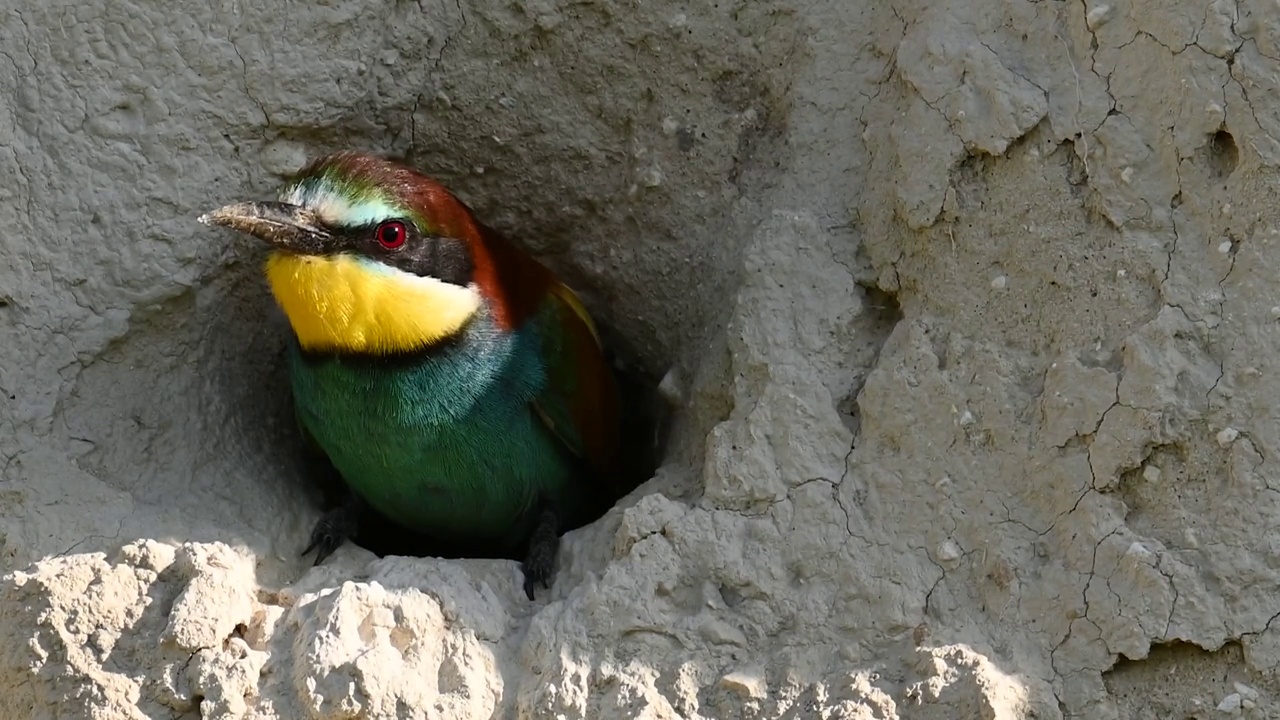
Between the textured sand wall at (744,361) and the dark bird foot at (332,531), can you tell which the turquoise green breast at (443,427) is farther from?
the textured sand wall at (744,361)

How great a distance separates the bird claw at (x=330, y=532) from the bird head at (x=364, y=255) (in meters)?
0.32

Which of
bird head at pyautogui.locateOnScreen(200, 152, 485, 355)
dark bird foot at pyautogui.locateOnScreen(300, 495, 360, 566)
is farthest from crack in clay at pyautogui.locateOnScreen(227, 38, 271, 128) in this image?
dark bird foot at pyautogui.locateOnScreen(300, 495, 360, 566)

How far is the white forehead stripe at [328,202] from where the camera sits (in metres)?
2.31

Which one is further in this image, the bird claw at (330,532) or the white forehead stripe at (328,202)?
the bird claw at (330,532)

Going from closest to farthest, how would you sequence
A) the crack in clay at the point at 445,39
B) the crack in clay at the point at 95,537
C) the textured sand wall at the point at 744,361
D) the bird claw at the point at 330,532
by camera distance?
the textured sand wall at the point at 744,361, the crack in clay at the point at 95,537, the bird claw at the point at 330,532, the crack in clay at the point at 445,39

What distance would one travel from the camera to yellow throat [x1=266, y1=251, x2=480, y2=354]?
2330 mm

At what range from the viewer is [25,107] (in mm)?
2381

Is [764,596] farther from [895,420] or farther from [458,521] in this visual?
[458,521]

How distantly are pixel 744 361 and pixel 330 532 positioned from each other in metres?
0.81

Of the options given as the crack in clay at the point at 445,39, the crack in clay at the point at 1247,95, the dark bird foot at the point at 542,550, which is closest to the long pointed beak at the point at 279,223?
the crack in clay at the point at 445,39

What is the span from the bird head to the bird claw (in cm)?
32

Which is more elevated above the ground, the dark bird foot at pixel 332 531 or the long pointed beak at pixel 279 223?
the long pointed beak at pixel 279 223

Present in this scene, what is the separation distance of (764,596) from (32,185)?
139 centimetres

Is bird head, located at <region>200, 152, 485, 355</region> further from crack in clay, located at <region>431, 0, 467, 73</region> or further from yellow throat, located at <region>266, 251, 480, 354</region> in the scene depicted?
crack in clay, located at <region>431, 0, 467, 73</region>
